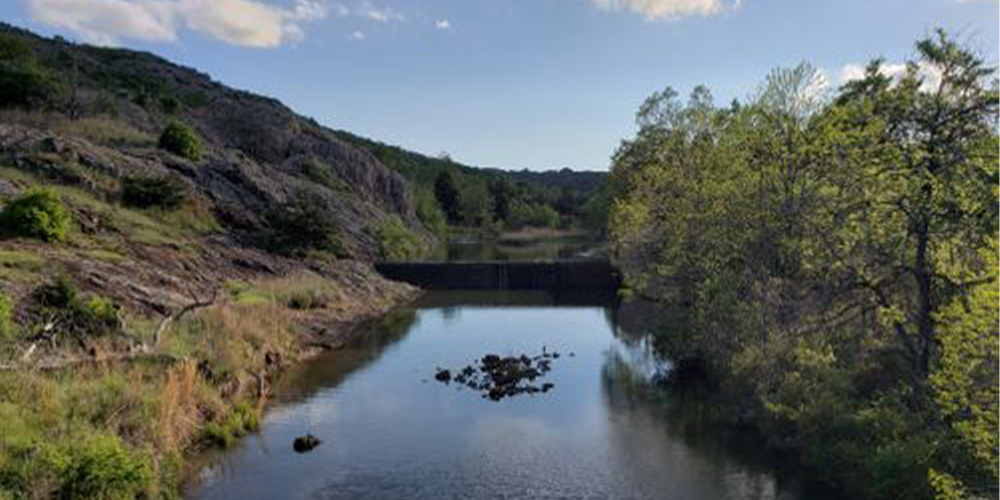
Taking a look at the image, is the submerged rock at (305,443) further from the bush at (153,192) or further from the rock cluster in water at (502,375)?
the bush at (153,192)

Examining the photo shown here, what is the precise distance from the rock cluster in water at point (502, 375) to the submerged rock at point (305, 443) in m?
8.89

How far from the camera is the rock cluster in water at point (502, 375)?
1291 inches

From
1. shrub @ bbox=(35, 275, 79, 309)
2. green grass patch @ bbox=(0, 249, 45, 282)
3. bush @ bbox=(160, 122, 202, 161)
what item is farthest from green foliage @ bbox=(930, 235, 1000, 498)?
bush @ bbox=(160, 122, 202, 161)

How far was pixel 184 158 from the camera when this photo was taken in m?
65.6

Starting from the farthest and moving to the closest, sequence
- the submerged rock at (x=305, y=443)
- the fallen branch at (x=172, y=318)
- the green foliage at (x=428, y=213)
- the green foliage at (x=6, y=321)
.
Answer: the green foliage at (x=428, y=213) → the fallen branch at (x=172, y=318) → the submerged rock at (x=305, y=443) → the green foliage at (x=6, y=321)

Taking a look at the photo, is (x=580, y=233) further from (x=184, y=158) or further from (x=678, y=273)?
(x=678, y=273)

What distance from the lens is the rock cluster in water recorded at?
3278cm

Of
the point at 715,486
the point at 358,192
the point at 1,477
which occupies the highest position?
the point at 358,192

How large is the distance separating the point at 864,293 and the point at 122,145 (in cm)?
5789

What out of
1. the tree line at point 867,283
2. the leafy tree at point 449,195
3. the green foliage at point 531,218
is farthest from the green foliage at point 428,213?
the tree line at point 867,283

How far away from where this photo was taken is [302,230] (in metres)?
59.8

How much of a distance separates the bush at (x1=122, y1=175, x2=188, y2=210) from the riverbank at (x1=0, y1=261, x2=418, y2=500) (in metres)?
17.2

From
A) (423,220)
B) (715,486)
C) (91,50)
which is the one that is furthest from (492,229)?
(715,486)

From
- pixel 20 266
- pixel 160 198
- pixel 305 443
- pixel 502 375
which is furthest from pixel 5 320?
pixel 160 198
